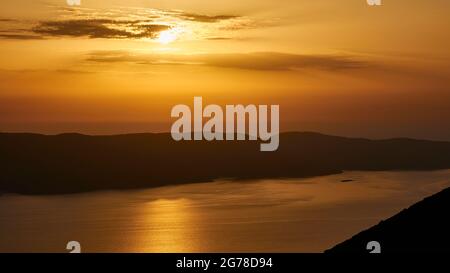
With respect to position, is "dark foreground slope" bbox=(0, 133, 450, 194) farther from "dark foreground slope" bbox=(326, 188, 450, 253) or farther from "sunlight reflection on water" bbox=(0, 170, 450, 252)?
"dark foreground slope" bbox=(326, 188, 450, 253)

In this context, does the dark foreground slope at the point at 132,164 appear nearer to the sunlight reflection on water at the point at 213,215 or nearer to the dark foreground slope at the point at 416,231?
the sunlight reflection on water at the point at 213,215

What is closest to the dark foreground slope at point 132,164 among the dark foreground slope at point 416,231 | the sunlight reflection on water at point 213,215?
the sunlight reflection on water at point 213,215

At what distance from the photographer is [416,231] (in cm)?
2294

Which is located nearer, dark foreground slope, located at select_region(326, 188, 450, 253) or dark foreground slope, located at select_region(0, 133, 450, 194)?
dark foreground slope, located at select_region(326, 188, 450, 253)

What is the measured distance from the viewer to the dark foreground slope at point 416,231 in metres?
20.5

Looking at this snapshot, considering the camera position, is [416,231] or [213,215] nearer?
[416,231]

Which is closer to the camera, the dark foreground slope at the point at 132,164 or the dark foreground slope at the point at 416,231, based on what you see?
the dark foreground slope at the point at 416,231

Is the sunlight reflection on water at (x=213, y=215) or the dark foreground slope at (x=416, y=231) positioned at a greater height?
the dark foreground slope at (x=416, y=231)

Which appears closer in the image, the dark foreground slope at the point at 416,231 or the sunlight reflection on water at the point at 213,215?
the dark foreground slope at the point at 416,231

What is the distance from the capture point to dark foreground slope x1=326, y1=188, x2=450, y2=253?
20.5m

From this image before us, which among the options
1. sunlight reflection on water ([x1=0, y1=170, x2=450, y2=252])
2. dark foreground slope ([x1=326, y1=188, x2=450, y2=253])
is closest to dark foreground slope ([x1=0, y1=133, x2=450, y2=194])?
sunlight reflection on water ([x1=0, y1=170, x2=450, y2=252])

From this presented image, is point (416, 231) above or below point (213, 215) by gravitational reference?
above

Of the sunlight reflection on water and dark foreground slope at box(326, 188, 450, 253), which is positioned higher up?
dark foreground slope at box(326, 188, 450, 253)
